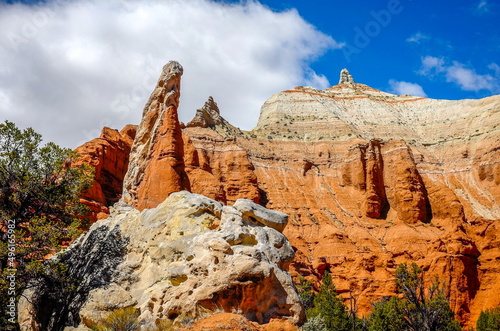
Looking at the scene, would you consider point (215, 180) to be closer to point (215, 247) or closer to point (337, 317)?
point (337, 317)

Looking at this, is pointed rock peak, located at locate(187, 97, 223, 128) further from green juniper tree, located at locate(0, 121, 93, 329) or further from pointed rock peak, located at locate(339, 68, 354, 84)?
pointed rock peak, located at locate(339, 68, 354, 84)

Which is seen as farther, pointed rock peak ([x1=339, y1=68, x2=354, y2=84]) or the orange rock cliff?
pointed rock peak ([x1=339, y1=68, x2=354, y2=84])

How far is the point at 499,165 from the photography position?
199 ft

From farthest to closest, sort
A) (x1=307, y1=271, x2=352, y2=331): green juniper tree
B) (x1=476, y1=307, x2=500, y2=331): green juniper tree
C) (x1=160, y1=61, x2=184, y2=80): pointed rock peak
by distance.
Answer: (x1=160, y1=61, x2=184, y2=80): pointed rock peak → (x1=476, y1=307, x2=500, y2=331): green juniper tree → (x1=307, y1=271, x2=352, y2=331): green juniper tree

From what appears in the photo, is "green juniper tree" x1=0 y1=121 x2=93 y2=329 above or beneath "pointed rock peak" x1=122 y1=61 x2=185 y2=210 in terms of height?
beneath

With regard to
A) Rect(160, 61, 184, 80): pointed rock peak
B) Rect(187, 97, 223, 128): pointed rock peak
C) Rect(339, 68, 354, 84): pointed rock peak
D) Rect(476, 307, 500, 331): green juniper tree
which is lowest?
Rect(476, 307, 500, 331): green juniper tree

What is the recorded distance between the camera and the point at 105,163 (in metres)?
54.4

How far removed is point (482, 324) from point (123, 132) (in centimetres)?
5162

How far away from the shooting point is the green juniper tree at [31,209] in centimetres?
1681

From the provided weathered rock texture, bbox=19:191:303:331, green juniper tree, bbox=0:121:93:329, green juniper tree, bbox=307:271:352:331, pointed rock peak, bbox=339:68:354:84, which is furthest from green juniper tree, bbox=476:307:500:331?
pointed rock peak, bbox=339:68:354:84

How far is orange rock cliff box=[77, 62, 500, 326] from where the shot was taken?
43562mm

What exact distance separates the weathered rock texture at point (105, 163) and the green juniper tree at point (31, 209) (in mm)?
25182

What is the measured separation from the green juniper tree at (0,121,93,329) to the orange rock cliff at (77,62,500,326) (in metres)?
15.0

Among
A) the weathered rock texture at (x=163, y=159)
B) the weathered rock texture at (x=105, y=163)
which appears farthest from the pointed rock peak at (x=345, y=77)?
the weathered rock texture at (x=105, y=163)
